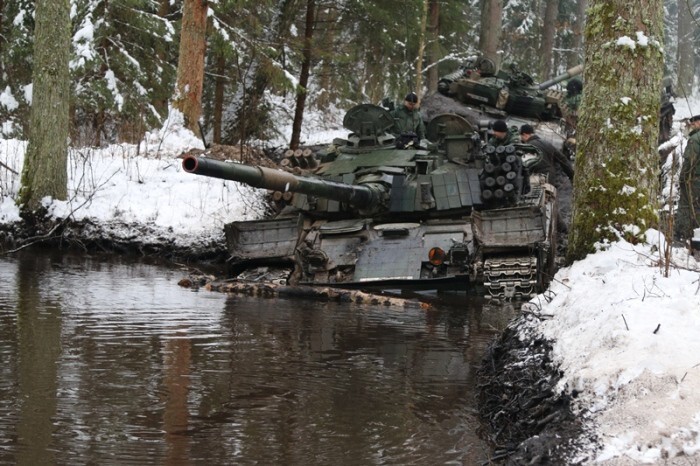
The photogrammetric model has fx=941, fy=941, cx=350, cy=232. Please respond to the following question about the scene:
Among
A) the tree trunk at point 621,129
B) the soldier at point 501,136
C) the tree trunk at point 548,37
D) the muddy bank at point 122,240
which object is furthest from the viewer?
the tree trunk at point 548,37

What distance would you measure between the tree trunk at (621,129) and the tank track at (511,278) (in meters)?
3.86

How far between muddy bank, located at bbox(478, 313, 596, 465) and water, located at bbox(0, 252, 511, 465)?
0.57 feet

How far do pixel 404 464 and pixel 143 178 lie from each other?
13.4 meters

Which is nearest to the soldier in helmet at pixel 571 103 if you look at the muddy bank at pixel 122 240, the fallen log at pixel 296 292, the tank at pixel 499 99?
the tank at pixel 499 99

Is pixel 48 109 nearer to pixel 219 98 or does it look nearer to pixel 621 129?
pixel 219 98

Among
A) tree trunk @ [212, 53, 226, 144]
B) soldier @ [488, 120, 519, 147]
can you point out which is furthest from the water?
tree trunk @ [212, 53, 226, 144]

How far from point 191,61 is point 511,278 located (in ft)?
33.6

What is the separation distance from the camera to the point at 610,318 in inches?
206

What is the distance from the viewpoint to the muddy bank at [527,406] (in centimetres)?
435

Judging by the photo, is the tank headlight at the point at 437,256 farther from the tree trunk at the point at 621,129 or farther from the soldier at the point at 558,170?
A: the soldier at the point at 558,170

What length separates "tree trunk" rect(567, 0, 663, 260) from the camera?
7605 mm

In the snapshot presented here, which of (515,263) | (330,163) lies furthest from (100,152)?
(515,263)

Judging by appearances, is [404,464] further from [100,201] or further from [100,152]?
[100,152]

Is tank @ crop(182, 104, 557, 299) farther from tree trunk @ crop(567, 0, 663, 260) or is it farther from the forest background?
the forest background
